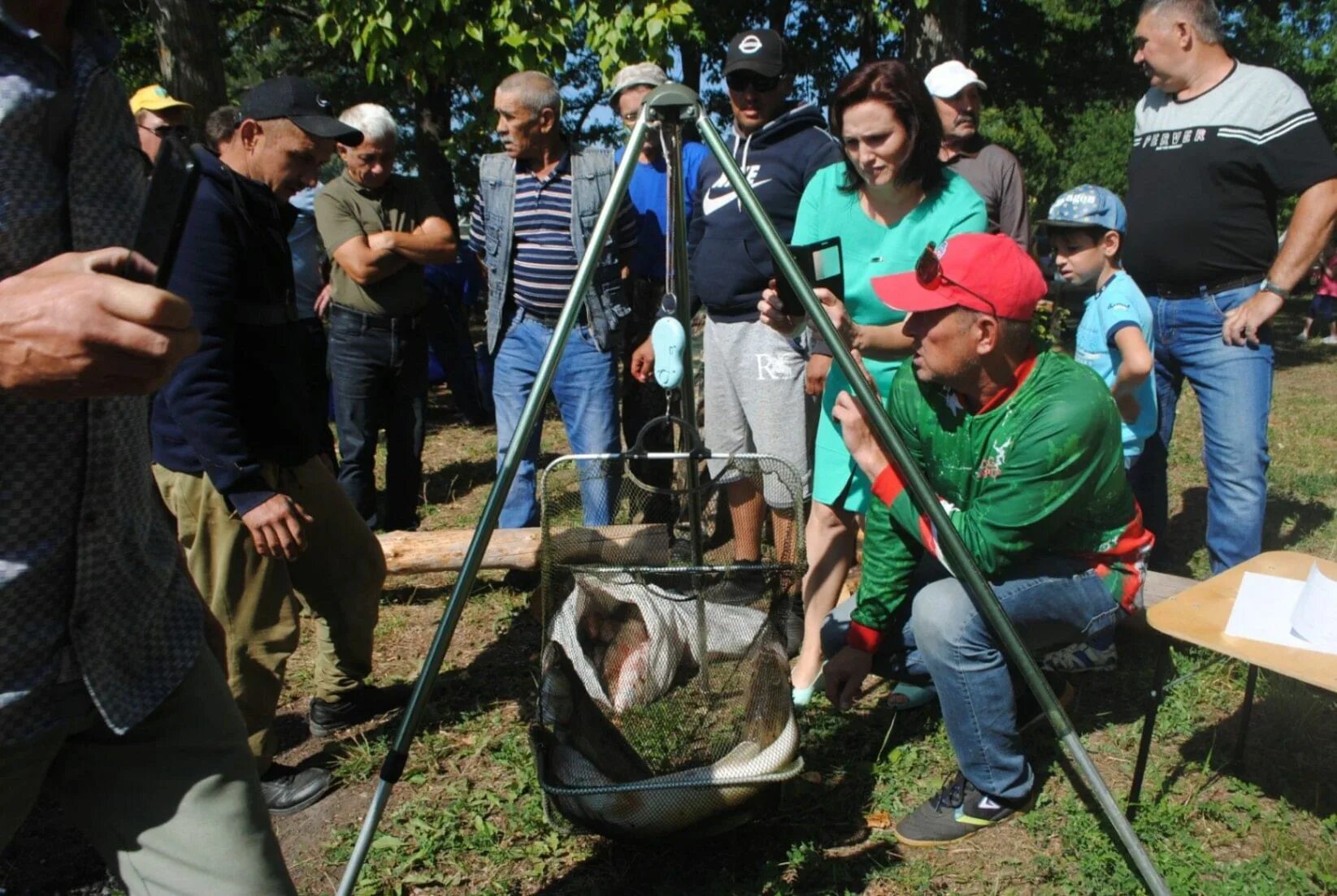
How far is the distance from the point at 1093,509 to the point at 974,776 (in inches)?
31.1

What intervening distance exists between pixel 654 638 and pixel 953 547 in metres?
1.05

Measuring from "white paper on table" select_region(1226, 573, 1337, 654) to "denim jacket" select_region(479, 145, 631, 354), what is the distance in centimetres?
257

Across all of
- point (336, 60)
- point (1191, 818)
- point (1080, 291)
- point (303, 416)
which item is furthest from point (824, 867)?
point (336, 60)

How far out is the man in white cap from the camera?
448 centimetres

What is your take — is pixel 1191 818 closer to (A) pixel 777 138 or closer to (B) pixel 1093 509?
(B) pixel 1093 509

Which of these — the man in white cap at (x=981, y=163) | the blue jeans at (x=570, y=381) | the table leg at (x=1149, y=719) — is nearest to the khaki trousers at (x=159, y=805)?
the table leg at (x=1149, y=719)

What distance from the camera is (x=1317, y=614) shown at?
258cm

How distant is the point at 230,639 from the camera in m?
2.94

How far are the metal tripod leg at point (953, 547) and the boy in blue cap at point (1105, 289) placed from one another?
1.80 meters

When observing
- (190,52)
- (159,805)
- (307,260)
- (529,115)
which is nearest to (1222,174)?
(529,115)

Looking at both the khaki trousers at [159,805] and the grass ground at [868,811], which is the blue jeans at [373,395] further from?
the khaki trousers at [159,805]

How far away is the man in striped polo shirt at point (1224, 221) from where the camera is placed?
3.68 metres

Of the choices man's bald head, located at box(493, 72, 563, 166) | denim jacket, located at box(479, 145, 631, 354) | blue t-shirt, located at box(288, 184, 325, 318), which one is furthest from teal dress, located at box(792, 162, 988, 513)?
blue t-shirt, located at box(288, 184, 325, 318)

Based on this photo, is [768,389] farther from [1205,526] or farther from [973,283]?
[1205,526]
